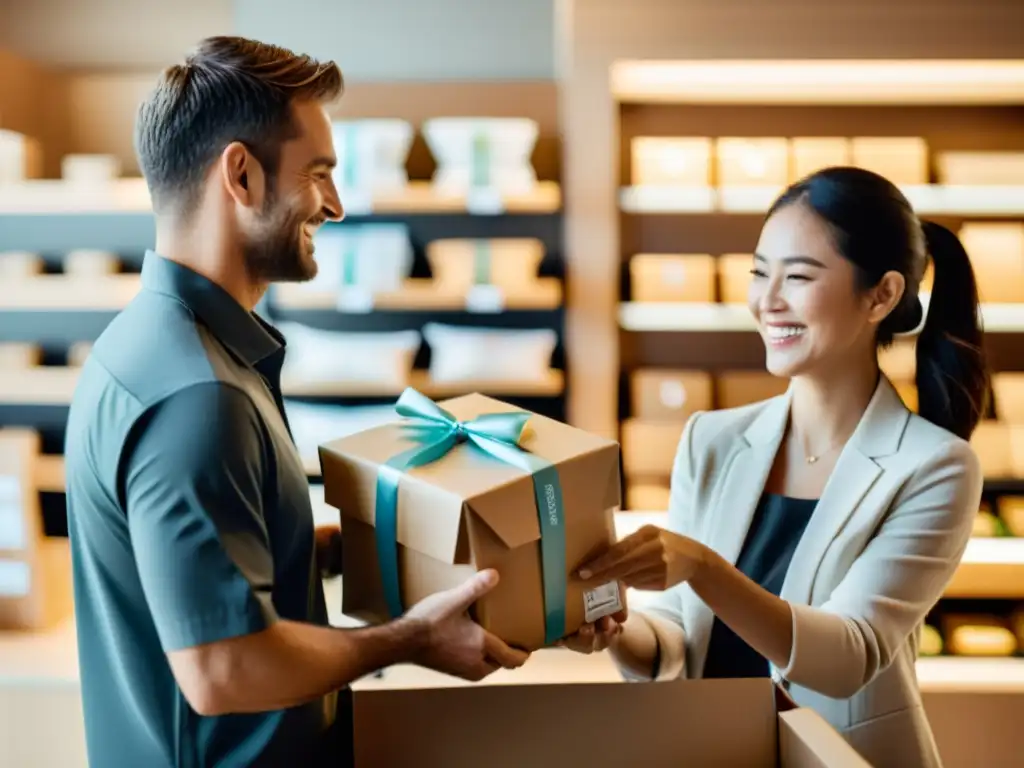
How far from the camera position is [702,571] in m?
1.32

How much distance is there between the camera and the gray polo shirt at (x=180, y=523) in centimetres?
91

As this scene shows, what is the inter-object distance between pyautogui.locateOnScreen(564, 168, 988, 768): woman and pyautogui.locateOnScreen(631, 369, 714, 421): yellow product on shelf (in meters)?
1.63

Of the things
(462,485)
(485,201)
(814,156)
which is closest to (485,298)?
(485,201)

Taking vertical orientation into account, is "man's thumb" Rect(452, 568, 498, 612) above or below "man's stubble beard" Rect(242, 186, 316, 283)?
below

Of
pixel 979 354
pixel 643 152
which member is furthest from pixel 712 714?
pixel 643 152

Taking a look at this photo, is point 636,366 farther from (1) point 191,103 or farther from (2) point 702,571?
(1) point 191,103

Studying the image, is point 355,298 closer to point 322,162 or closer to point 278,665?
point 322,162

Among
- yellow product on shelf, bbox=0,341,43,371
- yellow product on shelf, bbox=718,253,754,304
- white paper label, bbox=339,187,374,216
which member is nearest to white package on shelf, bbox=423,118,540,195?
white paper label, bbox=339,187,374,216

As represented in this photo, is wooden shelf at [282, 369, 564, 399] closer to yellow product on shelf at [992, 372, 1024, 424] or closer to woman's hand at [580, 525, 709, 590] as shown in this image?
yellow product on shelf at [992, 372, 1024, 424]

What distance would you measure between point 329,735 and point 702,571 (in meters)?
0.54

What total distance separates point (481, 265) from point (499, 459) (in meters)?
2.16

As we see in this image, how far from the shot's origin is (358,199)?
3.17m

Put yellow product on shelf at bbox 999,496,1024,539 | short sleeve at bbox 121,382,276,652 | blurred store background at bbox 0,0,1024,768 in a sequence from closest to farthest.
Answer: short sleeve at bbox 121,382,276,652
blurred store background at bbox 0,0,1024,768
yellow product on shelf at bbox 999,496,1024,539

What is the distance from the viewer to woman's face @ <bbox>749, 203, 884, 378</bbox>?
1.46 m
